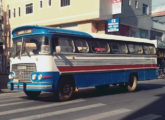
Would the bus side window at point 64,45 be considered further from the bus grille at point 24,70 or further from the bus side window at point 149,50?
the bus side window at point 149,50

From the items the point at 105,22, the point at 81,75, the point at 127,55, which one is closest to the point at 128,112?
the point at 81,75

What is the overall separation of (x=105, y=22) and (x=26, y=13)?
41.1ft

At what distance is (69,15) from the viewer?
29.8 m

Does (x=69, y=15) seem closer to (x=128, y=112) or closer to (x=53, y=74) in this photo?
(x=53, y=74)

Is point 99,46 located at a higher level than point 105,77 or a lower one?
higher

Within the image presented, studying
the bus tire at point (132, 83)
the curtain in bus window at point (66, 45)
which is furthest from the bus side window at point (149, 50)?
the curtain in bus window at point (66, 45)

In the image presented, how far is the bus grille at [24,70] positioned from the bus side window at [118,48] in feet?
15.2

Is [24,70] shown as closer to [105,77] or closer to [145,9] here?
[105,77]

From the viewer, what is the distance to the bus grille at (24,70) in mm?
10398

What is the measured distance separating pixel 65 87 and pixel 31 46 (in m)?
2.21

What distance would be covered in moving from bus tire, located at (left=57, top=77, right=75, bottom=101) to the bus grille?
51.4 inches

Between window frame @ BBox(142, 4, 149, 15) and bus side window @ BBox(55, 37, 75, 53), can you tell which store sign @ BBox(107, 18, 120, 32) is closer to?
window frame @ BBox(142, 4, 149, 15)

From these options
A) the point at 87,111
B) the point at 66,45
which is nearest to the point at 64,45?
the point at 66,45

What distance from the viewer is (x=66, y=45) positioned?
11.0m
